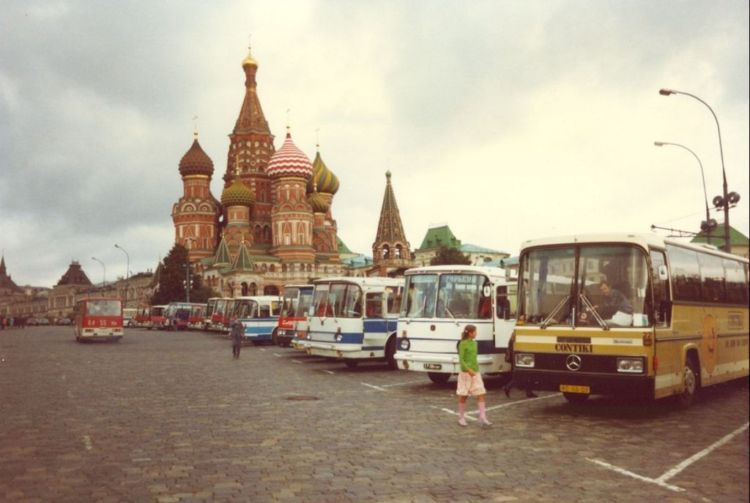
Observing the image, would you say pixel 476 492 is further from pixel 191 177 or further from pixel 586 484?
pixel 191 177

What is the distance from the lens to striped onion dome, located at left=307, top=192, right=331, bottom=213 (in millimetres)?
116875

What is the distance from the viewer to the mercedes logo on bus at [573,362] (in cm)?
1236

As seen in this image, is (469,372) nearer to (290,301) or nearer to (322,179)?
(290,301)

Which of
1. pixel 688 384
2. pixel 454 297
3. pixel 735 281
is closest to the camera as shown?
pixel 688 384

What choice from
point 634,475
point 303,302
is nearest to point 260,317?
point 303,302

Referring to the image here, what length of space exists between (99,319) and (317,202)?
72.7 m

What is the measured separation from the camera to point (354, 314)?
908 inches

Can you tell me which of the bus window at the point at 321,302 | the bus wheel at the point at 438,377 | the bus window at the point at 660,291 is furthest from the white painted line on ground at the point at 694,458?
the bus window at the point at 321,302

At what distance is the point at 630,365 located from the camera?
39.4 feet

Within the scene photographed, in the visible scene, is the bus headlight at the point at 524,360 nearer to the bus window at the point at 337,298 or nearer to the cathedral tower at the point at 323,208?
the bus window at the point at 337,298

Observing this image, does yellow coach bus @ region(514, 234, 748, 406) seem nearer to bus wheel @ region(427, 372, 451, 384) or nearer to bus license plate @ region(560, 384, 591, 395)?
bus license plate @ region(560, 384, 591, 395)

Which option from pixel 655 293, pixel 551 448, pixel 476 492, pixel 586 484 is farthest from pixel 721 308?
pixel 476 492

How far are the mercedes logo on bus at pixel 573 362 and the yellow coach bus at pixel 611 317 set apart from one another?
17mm

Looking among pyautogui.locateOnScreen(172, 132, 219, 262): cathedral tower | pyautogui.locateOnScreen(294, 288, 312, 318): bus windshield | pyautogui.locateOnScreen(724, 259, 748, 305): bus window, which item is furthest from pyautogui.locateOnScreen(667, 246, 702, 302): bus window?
pyautogui.locateOnScreen(172, 132, 219, 262): cathedral tower
